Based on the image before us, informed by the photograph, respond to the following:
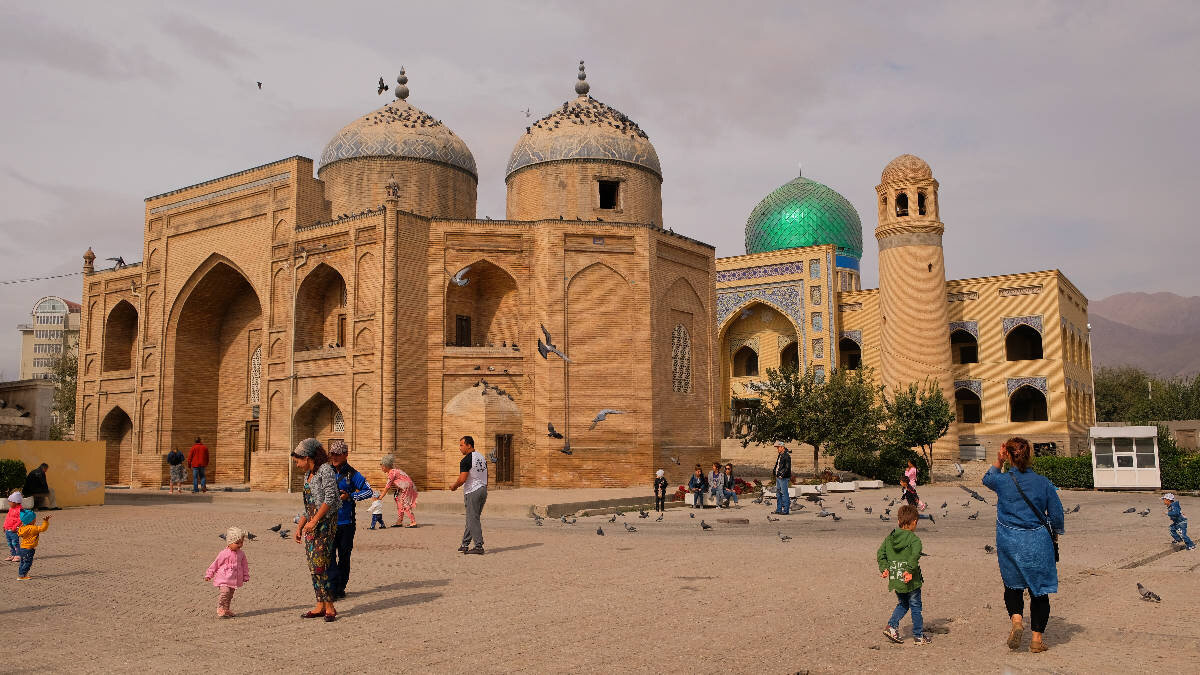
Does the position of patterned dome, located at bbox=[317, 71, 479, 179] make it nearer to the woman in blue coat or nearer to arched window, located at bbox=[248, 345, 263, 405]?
arched window, located at bbox=[248, 345, 263, 405]

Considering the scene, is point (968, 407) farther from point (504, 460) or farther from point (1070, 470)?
point (504, 460)

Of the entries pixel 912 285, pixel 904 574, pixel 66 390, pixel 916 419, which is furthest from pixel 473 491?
pixel 66 390

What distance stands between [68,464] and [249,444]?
9.08m

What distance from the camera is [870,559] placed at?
10.1 m

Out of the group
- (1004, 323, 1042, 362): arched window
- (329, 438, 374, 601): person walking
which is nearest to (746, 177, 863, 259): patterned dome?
(1004, 323, 1042, 362): arched window

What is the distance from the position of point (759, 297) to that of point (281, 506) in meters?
24.3

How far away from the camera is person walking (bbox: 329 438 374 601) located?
746 cm

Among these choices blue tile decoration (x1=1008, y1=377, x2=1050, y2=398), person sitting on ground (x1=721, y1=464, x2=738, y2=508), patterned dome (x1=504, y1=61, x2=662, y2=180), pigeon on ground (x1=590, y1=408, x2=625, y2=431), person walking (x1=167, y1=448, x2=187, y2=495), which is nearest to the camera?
person sitting on ground (x1=721, y1=464, x2=738, y2=508)

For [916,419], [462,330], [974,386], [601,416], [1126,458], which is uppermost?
[462,330]

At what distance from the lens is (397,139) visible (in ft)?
93.4

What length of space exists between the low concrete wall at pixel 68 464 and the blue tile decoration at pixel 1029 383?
102ft

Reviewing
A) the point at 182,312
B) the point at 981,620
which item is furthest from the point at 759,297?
the point at 981,620

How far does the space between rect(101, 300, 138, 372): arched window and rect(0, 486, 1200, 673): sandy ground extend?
2238 cm

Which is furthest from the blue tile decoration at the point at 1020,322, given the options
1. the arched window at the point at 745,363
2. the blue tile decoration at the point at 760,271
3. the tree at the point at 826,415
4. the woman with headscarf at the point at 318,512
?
the woman with headscarf at the point at 318,512
